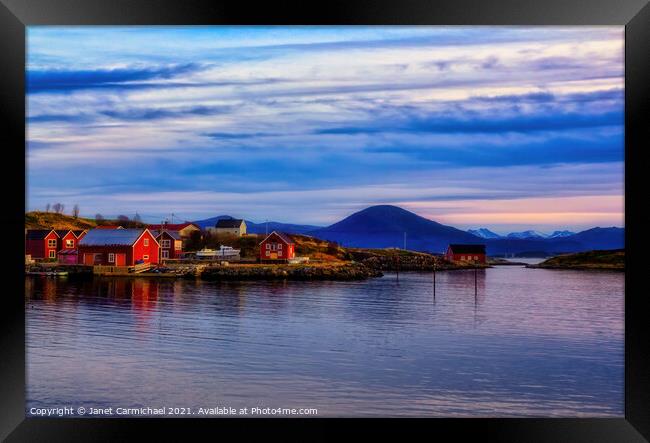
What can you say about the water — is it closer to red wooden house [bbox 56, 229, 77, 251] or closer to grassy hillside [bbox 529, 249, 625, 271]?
red wooden house [bbox 56, 229, 77, 251]

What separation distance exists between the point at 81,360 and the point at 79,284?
49.7 ft

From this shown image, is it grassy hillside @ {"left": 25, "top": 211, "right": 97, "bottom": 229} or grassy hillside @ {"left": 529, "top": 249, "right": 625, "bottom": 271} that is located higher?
grassy hillside @ {"left": 25, "top": 211, "right": 97, "bottom": 229}

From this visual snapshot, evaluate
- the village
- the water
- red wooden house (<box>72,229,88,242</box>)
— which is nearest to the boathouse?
the village

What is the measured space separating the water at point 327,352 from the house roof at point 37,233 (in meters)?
5.37

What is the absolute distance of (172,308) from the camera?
17875mm

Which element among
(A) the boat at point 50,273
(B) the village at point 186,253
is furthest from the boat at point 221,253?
(A) the boat at point 50,273

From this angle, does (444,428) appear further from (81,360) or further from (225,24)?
(81,360)

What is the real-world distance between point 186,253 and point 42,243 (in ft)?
21.2

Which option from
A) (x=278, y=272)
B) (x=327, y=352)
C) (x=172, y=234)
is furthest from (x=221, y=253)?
(x=327, y=352)

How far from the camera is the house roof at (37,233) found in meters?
26.5

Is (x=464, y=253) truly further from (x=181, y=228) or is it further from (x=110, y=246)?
(x=110, y=246)

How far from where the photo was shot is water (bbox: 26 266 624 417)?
816cm

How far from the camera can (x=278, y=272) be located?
93.0 ft

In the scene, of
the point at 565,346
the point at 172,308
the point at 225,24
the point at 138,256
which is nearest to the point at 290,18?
the point at 225,24
